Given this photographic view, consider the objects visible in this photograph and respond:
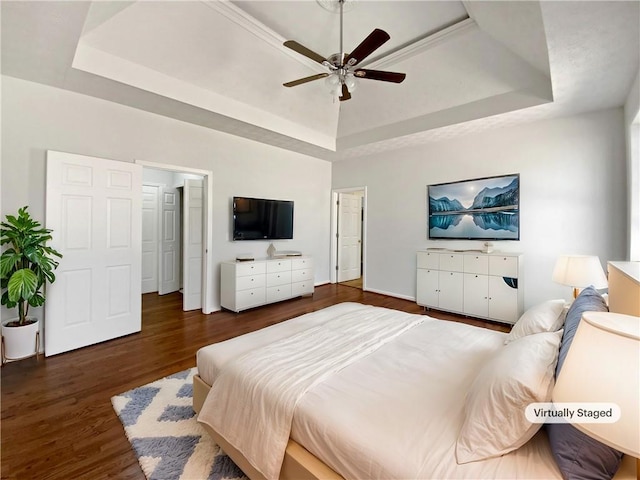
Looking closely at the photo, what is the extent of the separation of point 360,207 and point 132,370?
18.1 ft

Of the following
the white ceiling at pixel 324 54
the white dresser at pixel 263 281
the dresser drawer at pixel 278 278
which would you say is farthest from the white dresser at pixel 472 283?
the dresser drawer at pixel 278 278

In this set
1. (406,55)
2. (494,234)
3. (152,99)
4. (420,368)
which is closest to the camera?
(420,368)

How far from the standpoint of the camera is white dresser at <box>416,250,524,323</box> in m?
3.78

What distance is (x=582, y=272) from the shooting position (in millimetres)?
2318

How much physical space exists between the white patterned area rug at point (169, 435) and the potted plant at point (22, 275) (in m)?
1.28

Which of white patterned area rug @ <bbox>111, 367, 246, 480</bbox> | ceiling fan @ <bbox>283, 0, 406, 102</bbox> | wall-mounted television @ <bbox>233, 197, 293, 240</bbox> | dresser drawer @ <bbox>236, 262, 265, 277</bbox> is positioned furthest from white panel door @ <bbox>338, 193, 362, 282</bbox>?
white patterned area rug @ <bbox>111, 367, 246, 480</bbox>

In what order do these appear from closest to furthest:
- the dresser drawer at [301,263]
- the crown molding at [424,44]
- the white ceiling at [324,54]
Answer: the white ceiling at [324,54] < the crown molding at [424,44] < the dresser drawer at [301,263]

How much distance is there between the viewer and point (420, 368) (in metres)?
1.56

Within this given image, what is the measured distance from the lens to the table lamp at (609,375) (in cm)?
59

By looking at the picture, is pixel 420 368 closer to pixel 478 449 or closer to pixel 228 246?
pixel 478 449

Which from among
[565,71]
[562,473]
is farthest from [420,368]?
[565,71]

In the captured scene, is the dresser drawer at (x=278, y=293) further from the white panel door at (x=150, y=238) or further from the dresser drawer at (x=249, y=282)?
the white panel door at (x=150, y=238)

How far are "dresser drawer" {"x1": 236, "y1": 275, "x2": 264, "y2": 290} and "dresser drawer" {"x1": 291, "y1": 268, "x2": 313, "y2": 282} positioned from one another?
0.68m

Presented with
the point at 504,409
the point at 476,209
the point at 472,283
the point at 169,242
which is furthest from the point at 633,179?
the point at 169,242
